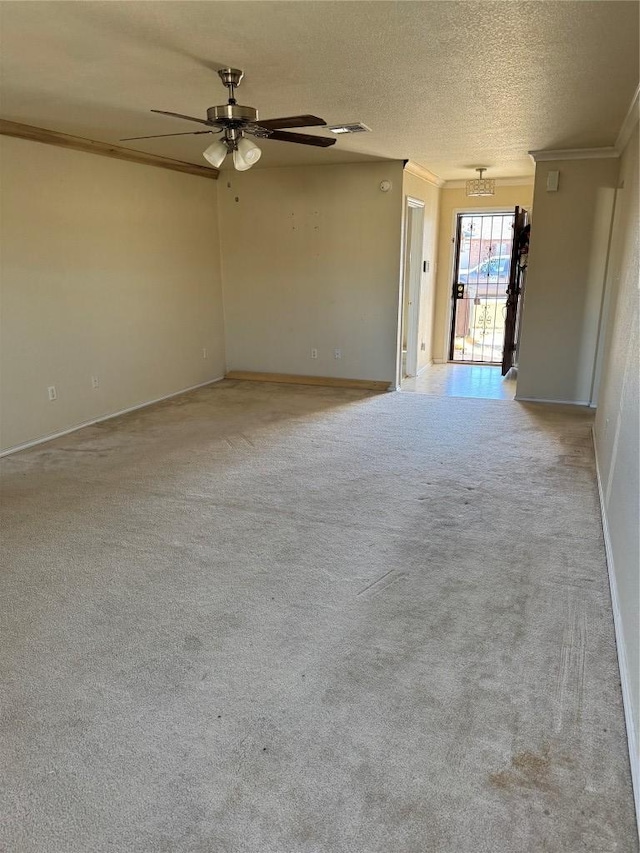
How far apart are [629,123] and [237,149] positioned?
9.28 feet

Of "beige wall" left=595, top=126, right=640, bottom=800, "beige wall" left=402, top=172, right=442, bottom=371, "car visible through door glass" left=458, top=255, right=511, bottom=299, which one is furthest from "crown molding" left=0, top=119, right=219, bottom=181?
"beige wall" left=595, top=126, right=640, bottom=800

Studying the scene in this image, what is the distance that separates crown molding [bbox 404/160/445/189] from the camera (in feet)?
19.6

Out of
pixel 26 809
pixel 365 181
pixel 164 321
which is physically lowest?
pixel 26 809

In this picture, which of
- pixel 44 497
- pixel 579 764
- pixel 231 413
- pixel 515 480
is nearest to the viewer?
pixel 579 764

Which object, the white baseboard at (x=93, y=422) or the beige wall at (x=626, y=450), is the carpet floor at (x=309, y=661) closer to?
the beige wall at (x=626, y=450)

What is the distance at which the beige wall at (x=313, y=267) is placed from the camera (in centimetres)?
611

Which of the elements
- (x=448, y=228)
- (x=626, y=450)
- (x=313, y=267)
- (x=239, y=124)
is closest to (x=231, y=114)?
(x=239, y=124)

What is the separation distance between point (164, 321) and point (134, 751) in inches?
190

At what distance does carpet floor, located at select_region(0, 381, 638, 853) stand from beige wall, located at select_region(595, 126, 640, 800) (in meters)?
0.12

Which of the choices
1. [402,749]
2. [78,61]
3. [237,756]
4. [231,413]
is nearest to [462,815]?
[402,749]

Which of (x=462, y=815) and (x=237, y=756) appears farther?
(x=237, y=756)

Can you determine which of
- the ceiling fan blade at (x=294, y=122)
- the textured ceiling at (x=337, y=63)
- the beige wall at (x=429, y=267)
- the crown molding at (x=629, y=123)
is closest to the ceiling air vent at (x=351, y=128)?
the textured ceiling at (x=337, y=63)

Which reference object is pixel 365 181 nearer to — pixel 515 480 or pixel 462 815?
pixel 515 480

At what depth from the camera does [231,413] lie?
553 cm
